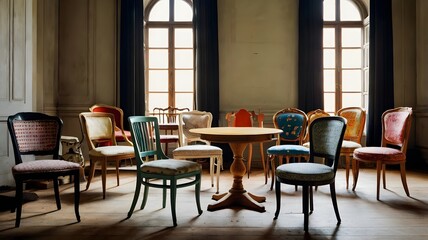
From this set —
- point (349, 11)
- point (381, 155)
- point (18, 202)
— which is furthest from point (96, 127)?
point (349, 11)

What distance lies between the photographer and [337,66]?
5.29m

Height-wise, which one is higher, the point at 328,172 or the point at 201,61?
the point at 201,61

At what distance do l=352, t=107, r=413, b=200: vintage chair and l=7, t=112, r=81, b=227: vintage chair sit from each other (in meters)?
2.56

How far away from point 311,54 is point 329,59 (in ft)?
1.92

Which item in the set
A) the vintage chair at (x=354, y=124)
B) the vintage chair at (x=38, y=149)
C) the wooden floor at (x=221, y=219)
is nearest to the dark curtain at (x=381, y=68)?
the vintage chair at (x=354, y=124)

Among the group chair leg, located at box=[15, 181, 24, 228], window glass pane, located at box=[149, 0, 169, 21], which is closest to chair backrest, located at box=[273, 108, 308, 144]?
window glass pane, located at box=[149, 0, 169, 21]

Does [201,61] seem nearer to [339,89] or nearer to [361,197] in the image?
[339,89]

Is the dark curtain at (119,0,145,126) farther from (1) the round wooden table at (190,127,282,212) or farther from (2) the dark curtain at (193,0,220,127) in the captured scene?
(1) the round wooden table at (190,127,282,212)

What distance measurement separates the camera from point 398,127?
10.9ft

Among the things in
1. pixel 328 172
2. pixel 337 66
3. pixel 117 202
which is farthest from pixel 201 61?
pixel 328 172

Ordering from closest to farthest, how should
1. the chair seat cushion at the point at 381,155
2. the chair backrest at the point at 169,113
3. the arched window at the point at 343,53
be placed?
the chair seat cushion at the point at 381,155, the chair backrest at the point at 169,113, the arched window at the point at 343,53

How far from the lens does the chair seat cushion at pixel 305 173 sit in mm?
2250

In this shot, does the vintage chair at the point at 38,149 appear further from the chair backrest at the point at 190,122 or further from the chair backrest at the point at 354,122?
the chair backrest at the point at 354,122

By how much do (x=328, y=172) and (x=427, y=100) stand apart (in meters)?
3.31
